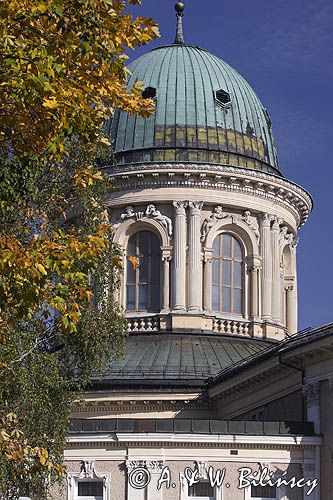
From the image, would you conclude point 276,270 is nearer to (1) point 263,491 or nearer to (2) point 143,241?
(2) point 143,241

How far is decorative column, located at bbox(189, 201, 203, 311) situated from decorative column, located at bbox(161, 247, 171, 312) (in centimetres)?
86

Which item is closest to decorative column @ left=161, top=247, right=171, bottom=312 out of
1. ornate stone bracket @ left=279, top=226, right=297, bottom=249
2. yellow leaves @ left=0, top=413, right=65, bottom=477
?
ornate stone bracket @ left=279, top=226, right=297, bottom=249

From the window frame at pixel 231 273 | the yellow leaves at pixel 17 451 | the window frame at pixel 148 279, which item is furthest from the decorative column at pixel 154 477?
the window frame at pixel 231 273

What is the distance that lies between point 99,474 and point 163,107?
68.8ft

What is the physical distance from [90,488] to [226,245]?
57.8 ft

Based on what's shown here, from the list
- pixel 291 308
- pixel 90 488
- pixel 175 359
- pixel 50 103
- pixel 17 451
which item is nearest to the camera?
pixel 50 103

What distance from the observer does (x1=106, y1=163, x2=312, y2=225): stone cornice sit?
4994 cm

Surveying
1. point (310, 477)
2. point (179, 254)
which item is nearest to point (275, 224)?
point (179, 254)

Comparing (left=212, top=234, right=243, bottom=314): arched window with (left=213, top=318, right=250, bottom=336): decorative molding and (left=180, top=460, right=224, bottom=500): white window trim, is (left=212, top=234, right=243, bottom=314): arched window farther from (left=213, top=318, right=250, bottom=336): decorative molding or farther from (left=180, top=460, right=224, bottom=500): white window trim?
(left=180, top=460, right=224, bottom=500): white window trim

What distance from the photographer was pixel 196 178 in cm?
5003

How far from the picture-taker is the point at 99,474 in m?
35.2

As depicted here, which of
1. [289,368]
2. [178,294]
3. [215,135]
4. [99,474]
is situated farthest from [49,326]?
[215,135]

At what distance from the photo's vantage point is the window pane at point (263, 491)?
114ft

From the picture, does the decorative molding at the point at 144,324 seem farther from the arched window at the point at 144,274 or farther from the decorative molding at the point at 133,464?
the decorative molding at the point at 133,464
